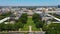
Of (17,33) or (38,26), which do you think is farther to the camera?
(38,26)

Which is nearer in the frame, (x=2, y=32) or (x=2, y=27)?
(x=2, y=32)

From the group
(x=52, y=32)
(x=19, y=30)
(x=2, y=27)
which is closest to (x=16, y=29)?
(x=19, y=30)

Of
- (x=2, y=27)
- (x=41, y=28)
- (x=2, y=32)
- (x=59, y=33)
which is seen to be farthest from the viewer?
(x=41, y=28)

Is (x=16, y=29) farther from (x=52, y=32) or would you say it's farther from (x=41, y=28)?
(x=52, y=32)

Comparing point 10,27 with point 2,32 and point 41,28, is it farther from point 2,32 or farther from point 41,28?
point 41,28

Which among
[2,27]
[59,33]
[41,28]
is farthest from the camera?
[41,28]

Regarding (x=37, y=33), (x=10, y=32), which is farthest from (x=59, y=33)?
(x=10, y=32)

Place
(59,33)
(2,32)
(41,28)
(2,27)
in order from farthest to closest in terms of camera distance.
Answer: (41,28)
(2,27)
(2,32)
(59,33)

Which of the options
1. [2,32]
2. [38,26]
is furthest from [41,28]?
[2,32]

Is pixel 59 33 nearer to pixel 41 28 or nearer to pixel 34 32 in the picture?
pixel 34 32
